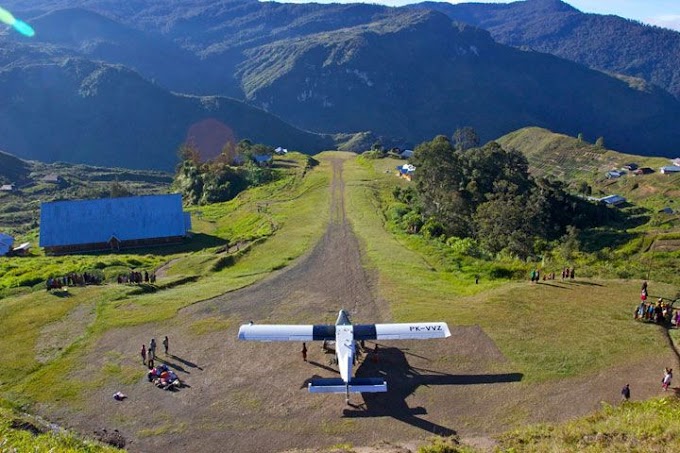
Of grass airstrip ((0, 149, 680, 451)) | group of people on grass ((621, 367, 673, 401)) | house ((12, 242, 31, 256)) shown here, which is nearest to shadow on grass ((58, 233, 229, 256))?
grass airstrip ((0, 149, 680, 451))

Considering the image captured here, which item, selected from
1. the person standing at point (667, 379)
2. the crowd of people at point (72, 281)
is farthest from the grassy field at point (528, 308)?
the crowd of people at point (72, 281)

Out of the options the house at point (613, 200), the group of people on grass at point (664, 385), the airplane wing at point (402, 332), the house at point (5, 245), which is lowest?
the house at point (5, 245)

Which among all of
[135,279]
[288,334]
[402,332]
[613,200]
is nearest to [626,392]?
[402,332]

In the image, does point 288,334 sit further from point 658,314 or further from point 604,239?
point 604,239

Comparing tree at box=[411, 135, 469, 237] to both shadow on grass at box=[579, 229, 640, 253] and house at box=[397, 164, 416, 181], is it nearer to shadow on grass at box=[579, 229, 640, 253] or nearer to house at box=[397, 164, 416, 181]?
shadow on grass at box=[579, 229, 640, 253]

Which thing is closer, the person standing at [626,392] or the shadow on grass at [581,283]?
the person standing at [626,392]

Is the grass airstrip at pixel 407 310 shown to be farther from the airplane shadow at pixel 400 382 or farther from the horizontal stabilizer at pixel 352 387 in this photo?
the horizontal stabilizer at pixel 352 387

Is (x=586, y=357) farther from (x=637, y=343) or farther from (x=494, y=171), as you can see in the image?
(x=494, y=171)
